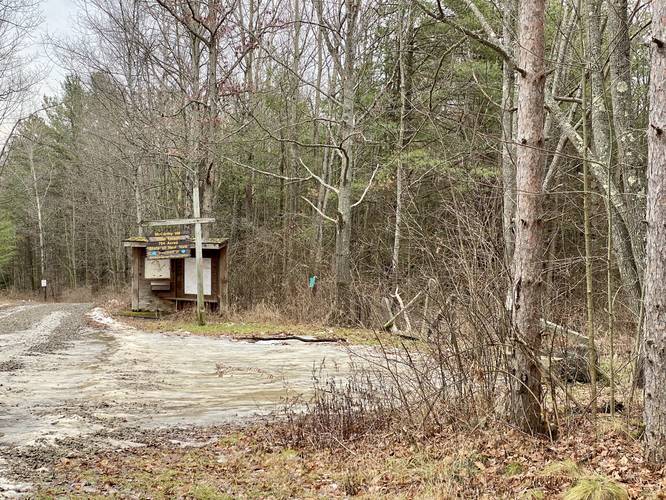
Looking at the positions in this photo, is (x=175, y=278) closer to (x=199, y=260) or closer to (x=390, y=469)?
(x=199, y=260)

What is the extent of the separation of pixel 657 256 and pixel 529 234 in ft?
3.45

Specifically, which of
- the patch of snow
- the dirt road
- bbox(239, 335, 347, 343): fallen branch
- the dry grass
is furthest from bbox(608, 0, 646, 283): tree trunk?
the patch of snow

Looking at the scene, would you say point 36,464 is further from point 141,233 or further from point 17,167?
point 17,167

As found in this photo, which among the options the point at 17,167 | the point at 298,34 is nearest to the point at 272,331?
the point at 298,34

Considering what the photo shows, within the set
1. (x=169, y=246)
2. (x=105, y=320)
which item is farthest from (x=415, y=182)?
(x=105, y=320)

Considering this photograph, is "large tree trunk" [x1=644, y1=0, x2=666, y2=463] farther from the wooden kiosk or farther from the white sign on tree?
the white sign on tree

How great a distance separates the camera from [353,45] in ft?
56.0

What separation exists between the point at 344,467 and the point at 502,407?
1544mm

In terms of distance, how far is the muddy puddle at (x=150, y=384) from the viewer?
7.38 m

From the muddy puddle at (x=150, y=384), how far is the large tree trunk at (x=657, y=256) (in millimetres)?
4184

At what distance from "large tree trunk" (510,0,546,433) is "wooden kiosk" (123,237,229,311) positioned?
570 inches

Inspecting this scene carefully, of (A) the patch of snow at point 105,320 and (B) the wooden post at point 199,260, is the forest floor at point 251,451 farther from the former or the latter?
(A) the patch of snow at point 105,320

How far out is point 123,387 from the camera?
933 centimetres

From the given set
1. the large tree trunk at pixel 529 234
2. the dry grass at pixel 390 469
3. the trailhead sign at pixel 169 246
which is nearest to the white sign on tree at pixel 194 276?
the trailhead sign at pixel 169 246
